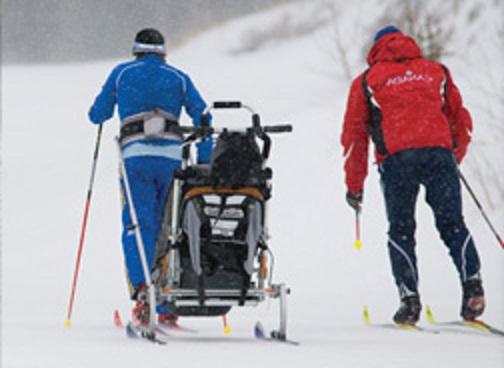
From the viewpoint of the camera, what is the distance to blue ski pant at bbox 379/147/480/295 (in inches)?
225

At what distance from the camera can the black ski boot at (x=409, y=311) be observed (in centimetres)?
574

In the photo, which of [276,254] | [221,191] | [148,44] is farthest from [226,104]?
[276,254]

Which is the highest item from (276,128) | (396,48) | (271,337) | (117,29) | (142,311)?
(117,29)

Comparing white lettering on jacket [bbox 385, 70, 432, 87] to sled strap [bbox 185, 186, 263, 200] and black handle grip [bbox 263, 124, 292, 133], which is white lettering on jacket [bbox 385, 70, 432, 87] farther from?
sled strap [bbox 185, 186, 263, 200]

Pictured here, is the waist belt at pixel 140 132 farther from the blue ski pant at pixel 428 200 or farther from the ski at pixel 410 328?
the ski at pixel 410 328

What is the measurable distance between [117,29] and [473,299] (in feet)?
120

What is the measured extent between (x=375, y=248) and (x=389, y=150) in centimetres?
570

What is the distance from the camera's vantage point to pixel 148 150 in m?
5.82

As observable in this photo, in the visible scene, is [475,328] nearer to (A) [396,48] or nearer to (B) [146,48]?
(A) [396,48]

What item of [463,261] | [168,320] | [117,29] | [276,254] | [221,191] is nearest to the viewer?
[221,191]

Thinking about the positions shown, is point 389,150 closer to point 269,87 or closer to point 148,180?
point 148,180

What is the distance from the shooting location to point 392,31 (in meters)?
5.98

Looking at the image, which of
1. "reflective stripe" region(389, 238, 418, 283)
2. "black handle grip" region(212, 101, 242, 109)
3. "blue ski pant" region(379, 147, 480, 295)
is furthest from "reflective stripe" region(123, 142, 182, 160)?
"reflective stripe" region(389, 238, 418, 283)

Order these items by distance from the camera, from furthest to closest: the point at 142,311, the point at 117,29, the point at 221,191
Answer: the point at 117,29, the point at 142,311, the point at 221,191
